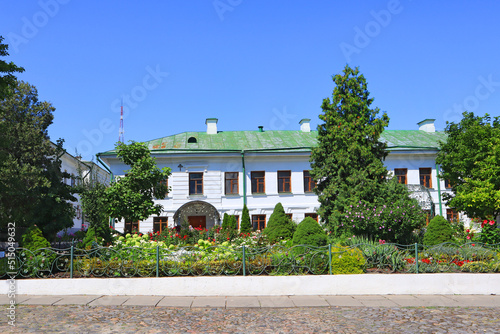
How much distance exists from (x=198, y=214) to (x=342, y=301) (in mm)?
17545

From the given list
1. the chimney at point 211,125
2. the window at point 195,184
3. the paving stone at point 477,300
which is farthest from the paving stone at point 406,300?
the chimney at point 211,125

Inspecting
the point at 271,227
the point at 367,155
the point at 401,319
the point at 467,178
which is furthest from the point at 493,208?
the point at 401,319

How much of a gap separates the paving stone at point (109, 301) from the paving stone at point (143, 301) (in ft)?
0.49

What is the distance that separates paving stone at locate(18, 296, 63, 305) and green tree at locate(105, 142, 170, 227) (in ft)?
24.4

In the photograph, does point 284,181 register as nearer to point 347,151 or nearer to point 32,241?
point 347,151

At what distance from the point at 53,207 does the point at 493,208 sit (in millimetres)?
18227

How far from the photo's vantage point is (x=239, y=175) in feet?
87.2

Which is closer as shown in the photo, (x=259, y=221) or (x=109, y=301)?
(x=109, y=301)

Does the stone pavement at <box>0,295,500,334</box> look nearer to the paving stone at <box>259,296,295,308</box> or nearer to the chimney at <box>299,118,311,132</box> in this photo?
the paving stone at <box>259,296,295,308</box>

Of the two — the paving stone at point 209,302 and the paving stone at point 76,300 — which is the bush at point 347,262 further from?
the paving stone at point 76,300

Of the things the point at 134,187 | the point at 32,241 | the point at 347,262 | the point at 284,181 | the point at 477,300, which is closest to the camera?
the point at 477,300

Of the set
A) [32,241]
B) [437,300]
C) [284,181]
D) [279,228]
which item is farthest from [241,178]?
[437,300]

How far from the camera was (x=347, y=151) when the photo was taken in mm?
16234

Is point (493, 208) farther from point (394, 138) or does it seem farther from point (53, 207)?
point (53, 207)
